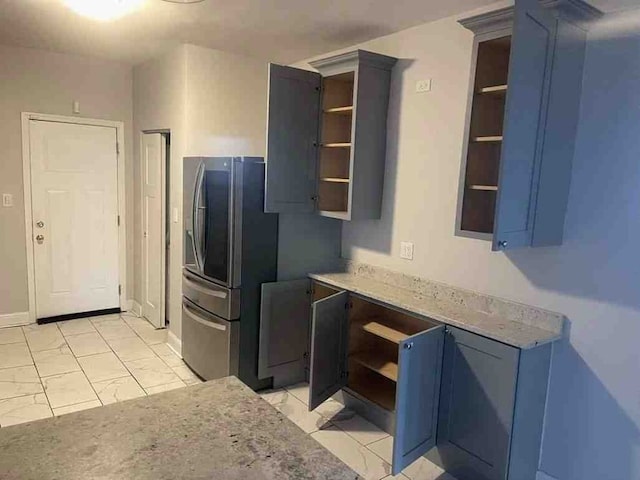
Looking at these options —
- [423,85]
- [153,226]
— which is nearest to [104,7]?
[423,85]

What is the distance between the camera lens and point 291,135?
3.32 m

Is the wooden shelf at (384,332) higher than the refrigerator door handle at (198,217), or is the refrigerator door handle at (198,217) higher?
the refrigerator door handle at (198,217)

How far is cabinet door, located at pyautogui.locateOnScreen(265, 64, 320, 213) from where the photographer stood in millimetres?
3219

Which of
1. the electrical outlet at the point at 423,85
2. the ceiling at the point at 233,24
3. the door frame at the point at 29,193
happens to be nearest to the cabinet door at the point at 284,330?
the electrical outlet at the point at 423,85

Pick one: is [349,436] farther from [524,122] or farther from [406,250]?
[524,122]

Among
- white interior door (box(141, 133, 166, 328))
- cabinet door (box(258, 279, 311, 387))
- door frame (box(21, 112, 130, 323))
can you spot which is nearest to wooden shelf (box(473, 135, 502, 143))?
cabinet door (box(258, 279, 311, 387))

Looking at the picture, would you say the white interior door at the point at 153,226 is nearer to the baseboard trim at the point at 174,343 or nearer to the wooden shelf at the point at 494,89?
the baseboard trim at the point at 174,343

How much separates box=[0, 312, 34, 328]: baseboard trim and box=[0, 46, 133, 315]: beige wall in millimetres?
39

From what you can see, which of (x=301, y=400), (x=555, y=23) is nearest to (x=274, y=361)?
(x=301, y=400)

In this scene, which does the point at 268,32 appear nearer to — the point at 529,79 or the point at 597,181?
the point at 529,79

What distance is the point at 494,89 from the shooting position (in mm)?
2342

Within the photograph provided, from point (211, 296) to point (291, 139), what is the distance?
4.19ft

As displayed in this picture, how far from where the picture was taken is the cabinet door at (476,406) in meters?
2.29

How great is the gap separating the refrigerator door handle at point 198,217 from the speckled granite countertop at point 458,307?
0.86 meters
